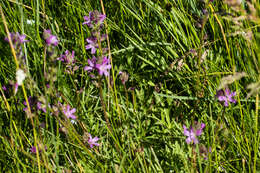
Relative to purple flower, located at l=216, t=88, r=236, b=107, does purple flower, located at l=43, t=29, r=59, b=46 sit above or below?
above

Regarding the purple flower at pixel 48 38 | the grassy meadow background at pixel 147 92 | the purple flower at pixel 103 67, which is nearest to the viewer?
the purple flower at pixel 48 38

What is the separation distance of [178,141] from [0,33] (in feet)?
5.20

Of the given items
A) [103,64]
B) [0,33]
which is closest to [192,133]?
[103,64]

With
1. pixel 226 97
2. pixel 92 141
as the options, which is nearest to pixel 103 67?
pixel 92 141

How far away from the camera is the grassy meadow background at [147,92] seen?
1.63m

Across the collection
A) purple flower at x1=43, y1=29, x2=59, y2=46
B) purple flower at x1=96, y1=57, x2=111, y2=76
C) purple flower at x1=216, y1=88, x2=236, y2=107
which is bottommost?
purple flower at x1=216, y1=88, x2=236, y2=107

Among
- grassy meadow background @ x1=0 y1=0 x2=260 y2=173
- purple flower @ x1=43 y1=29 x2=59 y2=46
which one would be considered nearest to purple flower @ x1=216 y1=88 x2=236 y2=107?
grassy meadow background @ x1=0 y1=0 x2=260 y2=173

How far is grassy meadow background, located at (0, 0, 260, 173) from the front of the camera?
5.36ft

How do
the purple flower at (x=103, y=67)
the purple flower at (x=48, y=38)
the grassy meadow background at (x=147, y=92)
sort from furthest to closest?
the grassy meadow background at (x=147, y=92)
the purple flower at (x=103, y=67)
the purple flower at (x=48, y=38)

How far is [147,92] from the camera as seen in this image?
1.98m

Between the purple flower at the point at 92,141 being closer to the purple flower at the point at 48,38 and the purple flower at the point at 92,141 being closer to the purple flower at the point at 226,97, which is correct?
the purple flower at the point at 48,38

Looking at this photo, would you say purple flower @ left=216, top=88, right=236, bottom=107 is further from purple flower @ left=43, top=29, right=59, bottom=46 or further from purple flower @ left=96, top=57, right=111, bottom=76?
purple flower @ left=43, top=29, right=59, bottom=46

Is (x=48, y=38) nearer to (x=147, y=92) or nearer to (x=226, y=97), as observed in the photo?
(x=147, y=92)

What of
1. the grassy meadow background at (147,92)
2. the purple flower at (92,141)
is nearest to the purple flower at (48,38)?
the grassy meadow background at (147,92)
